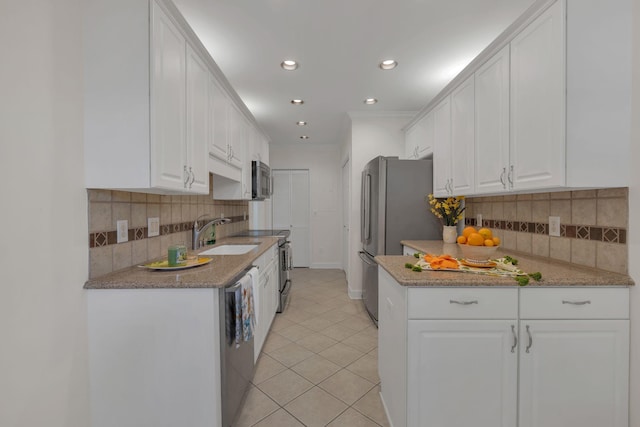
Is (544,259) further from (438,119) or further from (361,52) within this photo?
(361,52)

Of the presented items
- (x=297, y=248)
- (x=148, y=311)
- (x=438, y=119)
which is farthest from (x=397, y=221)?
(x=297, y=248)

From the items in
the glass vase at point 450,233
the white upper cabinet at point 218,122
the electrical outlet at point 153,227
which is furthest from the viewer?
the glass vase at point 450,233

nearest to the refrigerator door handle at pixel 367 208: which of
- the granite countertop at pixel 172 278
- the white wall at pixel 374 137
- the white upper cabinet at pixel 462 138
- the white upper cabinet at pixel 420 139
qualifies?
the white wall at pixel 374 137

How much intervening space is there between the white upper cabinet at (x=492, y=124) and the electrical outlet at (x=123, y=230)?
7.60ft

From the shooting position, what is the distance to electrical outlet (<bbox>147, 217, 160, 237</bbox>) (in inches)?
71.1

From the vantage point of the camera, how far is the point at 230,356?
1.45 m

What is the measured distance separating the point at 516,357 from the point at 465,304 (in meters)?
0.31

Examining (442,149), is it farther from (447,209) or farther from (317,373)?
(317,373)

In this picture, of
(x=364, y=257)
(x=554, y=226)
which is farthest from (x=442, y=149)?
(x=364, y=257)

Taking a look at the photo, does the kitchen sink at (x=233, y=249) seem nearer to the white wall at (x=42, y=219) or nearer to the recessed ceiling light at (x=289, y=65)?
the white wall at (x=42, y=219)

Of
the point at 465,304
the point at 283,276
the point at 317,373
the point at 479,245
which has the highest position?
the point at 479,245

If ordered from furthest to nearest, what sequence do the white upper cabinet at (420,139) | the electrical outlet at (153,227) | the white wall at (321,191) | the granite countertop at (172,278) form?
1. the white wall at (321,191)
2. the white upper cabinet at (420,139)
3. the electrical outlet at (153,227)
4. the granite countertop at (172,278)

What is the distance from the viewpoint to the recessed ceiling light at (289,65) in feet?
7.66

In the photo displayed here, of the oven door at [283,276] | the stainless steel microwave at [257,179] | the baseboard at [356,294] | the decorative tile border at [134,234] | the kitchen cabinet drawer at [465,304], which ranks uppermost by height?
the stainless steel microwave at [257,179]
